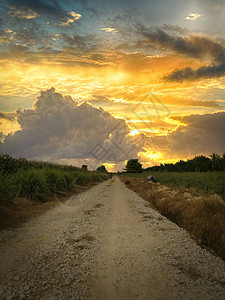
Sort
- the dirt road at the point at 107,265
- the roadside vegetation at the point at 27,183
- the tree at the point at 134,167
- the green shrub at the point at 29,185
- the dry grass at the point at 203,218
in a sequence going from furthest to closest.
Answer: the tree at the point at 134,167, the green shrub at the point at 29,185, the roadside vegetation at the point at 27,183, the dry grass at the point at 203,218, the dirt road at the point at 107,265

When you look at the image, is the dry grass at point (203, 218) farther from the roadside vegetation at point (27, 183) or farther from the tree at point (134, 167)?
the tree at point (134, 167)

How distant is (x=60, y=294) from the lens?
9.23ft

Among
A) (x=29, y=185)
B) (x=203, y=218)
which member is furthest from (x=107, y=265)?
(x=29, y=185)

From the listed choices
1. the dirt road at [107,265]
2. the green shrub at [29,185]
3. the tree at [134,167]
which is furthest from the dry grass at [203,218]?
the tree at [134,167]

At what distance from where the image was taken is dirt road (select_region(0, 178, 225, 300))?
289 cm

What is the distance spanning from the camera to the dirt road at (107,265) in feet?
9.48

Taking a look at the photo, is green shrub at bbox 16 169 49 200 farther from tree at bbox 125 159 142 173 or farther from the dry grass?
tree at bbox 125 159 142 173

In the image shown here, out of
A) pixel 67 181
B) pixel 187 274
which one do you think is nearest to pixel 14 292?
pixel 187 274

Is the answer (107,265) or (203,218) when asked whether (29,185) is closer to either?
(107,265)

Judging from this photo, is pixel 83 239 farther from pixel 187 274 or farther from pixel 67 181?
pixel 67 181

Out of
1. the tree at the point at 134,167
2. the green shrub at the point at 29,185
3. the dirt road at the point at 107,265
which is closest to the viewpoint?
the dirt road at the point at 107,265

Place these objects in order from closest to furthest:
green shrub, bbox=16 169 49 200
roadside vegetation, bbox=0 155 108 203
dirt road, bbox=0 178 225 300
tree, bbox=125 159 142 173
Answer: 1. dirt road, bbox=0 178 225 300
2. roadside vegetation, bbox=0 155 108 203
3. green shrub, bbox=16 169 49 200
4. tree, bbox=125 159 142 173

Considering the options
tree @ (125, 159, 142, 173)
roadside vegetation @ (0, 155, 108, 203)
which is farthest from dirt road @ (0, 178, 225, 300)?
tree @ (125, 159, 142, 173)

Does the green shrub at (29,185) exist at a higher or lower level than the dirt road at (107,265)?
higher
